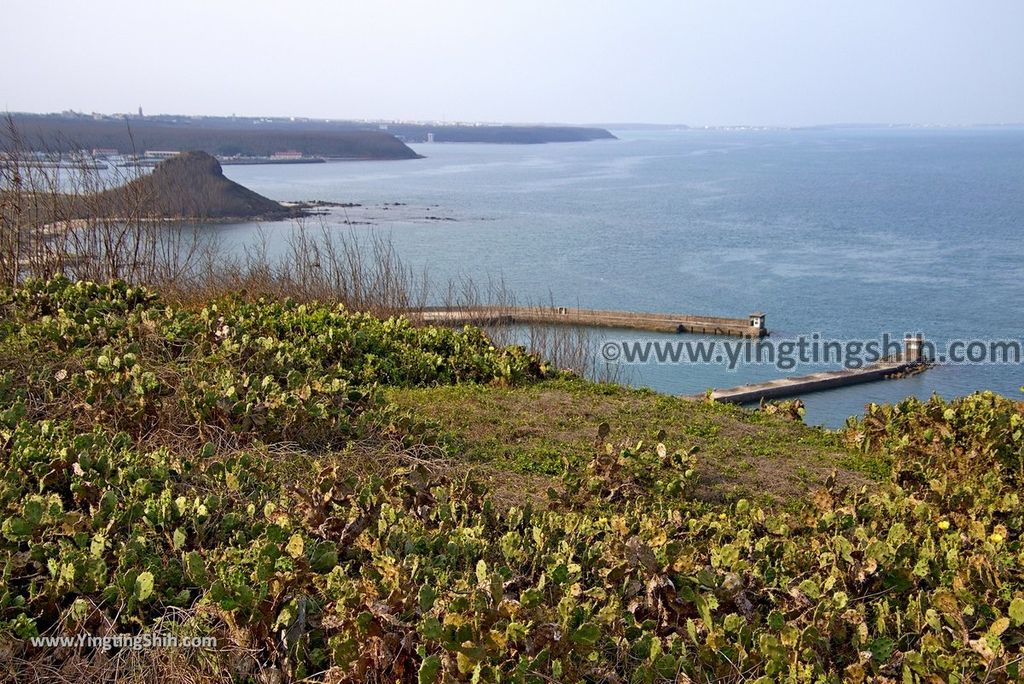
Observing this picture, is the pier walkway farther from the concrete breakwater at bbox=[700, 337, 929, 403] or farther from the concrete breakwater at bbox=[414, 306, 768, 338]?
the concrete breakwater at bbox=[414, 306, 768, 338]

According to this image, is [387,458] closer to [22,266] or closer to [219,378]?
[219,378]

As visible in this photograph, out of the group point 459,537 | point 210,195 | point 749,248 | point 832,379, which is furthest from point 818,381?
point 210,195

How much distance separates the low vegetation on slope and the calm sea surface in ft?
49.0

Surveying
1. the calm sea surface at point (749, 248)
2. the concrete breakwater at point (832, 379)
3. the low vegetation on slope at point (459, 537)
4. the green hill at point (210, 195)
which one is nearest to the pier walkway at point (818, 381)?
the concrete breakwater at point (832, 379)

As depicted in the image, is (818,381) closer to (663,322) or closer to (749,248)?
(663,322)

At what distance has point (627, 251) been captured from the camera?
169ft

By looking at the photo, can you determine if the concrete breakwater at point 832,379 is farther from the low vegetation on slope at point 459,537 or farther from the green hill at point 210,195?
the green hill at point 210,195

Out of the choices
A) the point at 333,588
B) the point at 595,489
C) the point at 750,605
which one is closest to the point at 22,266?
the point at 595,489

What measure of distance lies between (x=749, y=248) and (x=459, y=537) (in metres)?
50.5

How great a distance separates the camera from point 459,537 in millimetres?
4562

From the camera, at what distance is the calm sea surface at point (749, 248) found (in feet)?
110

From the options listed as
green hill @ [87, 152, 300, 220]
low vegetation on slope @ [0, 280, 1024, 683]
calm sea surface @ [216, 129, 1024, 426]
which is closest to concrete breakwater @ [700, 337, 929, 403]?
calm sea surface @ [216, 129, 1024, 426]

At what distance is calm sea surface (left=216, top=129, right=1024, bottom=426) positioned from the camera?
33.5 metres

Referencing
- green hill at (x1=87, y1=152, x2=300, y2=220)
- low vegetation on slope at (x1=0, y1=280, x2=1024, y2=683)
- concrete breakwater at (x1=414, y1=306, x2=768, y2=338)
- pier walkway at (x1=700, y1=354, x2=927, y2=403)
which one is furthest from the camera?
green hill at (x1=87, y1=152, x2=300, y2=220)
